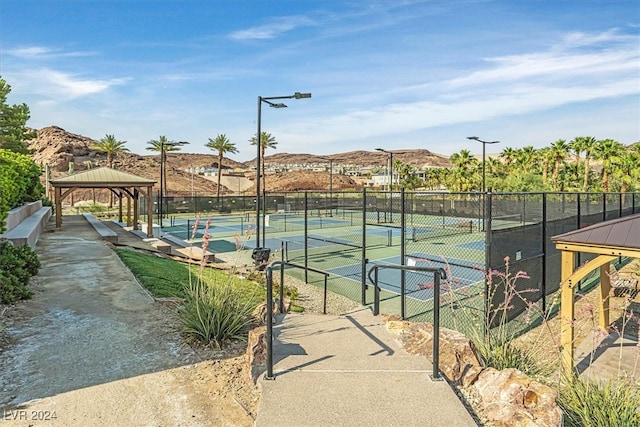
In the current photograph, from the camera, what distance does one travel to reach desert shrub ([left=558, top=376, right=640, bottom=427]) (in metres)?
3.67

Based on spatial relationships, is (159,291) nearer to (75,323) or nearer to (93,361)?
(75,323)

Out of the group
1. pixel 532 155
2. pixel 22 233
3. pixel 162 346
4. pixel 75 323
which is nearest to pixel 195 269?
pixel 22 233

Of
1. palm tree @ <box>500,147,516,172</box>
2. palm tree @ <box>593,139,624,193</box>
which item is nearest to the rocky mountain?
palm tree @ <box>500,147,516,172</box>

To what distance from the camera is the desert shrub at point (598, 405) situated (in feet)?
12.0

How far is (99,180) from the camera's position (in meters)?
20.8

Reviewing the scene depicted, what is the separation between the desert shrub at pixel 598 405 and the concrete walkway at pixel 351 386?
1.12 m

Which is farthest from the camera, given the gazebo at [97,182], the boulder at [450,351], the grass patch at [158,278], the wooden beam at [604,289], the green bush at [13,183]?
the gazebo at [97,182]

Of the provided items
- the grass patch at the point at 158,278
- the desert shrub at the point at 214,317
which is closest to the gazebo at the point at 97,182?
the grass patch at the point at 158,278

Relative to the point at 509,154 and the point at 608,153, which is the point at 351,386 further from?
the point at 509,154

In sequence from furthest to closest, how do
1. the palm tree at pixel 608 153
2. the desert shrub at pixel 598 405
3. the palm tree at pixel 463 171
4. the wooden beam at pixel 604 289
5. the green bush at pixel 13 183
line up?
the palm tree at pixel 463 171, the palm tree at pixel 608 153, the wooden beam at pixel 604 289, the green bush at pixel 13 183, the desert shrub at pixel 598 405

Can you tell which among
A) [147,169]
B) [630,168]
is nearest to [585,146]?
[630,168]

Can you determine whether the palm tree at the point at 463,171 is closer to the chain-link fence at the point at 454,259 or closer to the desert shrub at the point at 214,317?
the chain-link fence at the point at 454,259

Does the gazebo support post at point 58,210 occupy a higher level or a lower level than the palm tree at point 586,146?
lower

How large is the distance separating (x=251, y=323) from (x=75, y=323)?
8.09 ft
